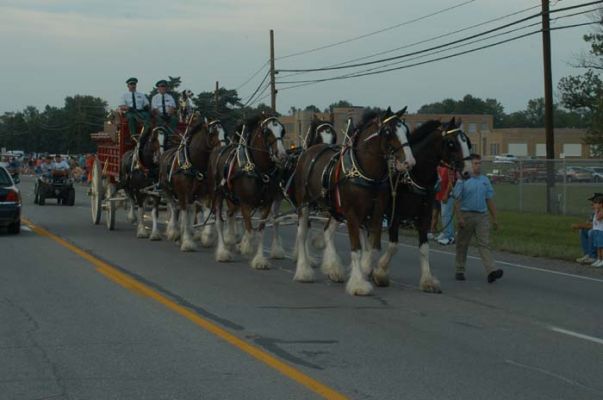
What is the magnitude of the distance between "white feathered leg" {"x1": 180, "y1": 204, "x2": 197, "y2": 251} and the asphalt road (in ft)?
6.84

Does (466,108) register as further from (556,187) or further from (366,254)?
(366,254)

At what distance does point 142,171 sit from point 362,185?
9483 millimetres

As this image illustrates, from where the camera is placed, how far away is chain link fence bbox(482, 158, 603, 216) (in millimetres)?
30609

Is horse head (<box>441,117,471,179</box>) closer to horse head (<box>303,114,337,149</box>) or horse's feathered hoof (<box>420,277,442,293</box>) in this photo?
horse's feathered hoof (<box>420,277,442,293</box>)

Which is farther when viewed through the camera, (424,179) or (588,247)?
(588,247)

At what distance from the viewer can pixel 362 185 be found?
1200cm

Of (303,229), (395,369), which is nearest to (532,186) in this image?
(303,229)

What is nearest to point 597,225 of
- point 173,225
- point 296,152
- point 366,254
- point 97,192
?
point 296,152

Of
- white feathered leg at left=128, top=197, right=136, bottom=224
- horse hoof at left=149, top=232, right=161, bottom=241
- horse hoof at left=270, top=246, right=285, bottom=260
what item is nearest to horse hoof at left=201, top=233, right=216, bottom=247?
horse hoof at left=149, top=232, right=161, bottom=241

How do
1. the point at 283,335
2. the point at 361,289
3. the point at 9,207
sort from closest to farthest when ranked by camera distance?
the point at 283,335 < the point at 361,289 < the point at 9,207

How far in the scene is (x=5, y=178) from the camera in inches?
815

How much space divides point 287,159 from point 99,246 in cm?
506

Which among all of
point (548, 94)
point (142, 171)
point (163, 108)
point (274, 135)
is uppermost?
point (548, 94)

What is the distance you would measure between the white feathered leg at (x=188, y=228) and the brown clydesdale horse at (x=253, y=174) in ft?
5.00
